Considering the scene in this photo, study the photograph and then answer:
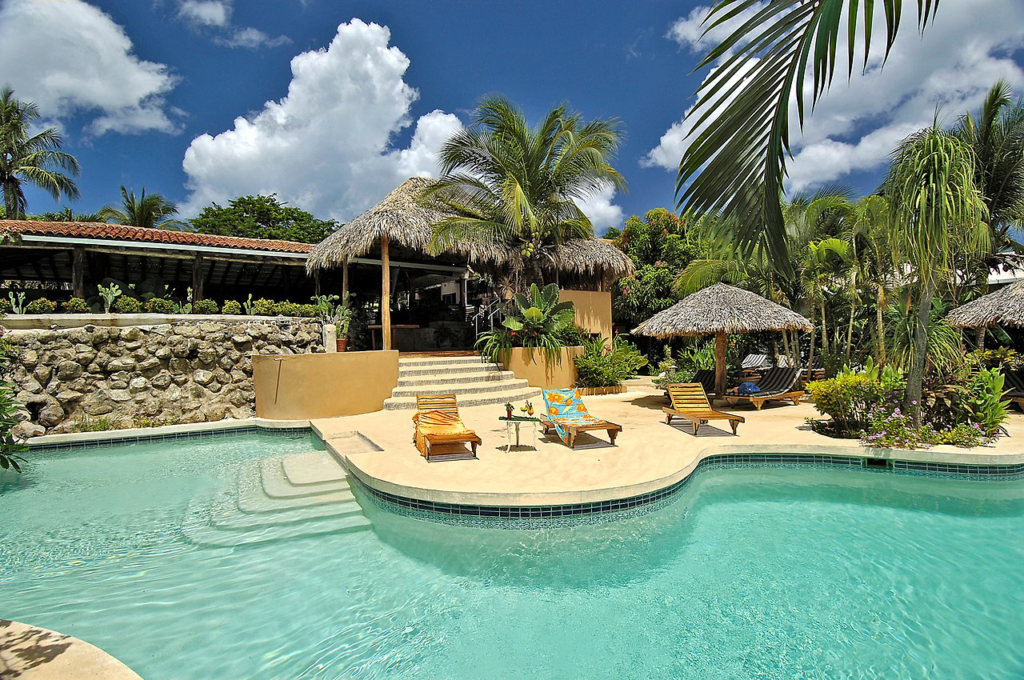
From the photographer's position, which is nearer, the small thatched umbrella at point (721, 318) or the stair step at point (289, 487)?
the stair step at point (289, 487)

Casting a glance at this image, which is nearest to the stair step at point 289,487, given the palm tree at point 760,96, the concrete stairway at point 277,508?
the concrete stairway at point 277,508

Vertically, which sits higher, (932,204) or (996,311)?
(932,204)

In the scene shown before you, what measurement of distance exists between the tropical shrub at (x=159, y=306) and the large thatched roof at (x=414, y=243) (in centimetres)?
328

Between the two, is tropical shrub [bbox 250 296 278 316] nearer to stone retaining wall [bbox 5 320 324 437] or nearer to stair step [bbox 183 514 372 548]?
stone retaining wall [bbox 5 320 324 437]

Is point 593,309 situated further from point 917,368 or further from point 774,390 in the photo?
point 917,368

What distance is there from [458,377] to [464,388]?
16.4 inches

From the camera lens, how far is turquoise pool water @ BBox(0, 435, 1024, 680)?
11.2 feet

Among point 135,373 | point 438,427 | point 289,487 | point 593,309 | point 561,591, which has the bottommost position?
point 561,591

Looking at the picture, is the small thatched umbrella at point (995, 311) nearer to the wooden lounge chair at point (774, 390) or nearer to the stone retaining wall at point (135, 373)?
the wooden lounge chair at point (774, 390)

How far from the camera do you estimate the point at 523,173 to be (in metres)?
13.8

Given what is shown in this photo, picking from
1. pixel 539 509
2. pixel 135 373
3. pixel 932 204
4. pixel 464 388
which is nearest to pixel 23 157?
pixel 135 373

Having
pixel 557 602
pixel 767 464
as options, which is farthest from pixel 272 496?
pixel 767 464

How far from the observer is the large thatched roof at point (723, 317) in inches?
434

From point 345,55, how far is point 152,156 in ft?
57.6
